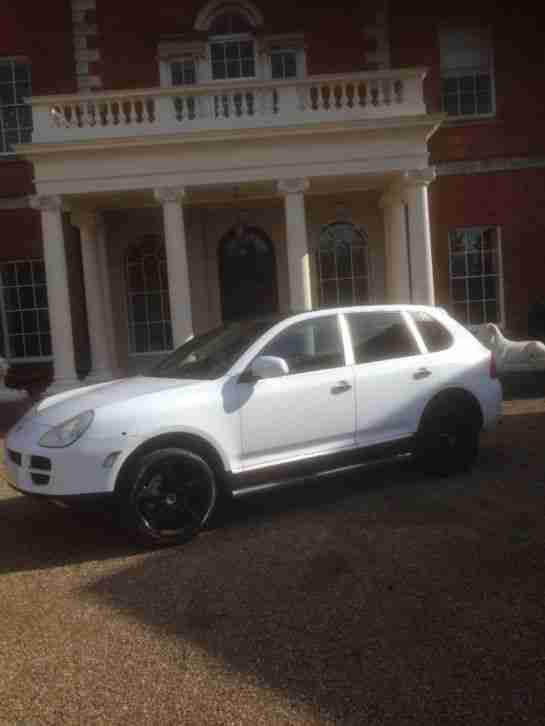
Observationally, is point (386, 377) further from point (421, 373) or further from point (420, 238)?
point (420, 238)

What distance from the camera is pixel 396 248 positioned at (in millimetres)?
13281

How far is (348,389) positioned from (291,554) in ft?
5.01

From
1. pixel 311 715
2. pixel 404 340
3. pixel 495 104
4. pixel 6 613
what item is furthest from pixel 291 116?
pixel 311 715

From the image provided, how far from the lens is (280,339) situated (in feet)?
17.6

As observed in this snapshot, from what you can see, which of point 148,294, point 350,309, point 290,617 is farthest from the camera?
point 148,294

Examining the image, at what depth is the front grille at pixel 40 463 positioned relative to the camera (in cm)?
447

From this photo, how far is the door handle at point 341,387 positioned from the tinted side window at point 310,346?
16cm

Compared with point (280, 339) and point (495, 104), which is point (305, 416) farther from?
point (495, 104)

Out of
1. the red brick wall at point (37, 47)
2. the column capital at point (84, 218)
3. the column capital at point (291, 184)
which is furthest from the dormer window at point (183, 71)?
the column capital at point (291, 184)

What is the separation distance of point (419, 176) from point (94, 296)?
6607 mm

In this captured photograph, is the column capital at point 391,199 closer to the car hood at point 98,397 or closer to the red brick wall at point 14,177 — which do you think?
the red brick wall at point 14,177

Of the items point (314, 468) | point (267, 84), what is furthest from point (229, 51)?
point (314, 468)

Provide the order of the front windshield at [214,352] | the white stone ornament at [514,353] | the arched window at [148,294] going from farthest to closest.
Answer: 1. the arched window at [148,294]
2. the white stone ornament at [514,353]
3. the front windshield at [214,352]

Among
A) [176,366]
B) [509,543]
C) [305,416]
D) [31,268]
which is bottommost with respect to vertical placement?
[509,543]
